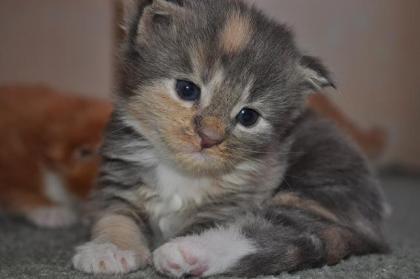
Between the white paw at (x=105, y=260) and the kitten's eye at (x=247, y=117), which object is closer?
the white paw at (x=105, y=260)

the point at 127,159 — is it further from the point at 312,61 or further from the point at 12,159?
the point at 12,159

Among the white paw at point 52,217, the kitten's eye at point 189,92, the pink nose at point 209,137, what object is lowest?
the white paw at point 52,217

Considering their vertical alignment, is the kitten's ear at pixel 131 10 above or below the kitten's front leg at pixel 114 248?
above

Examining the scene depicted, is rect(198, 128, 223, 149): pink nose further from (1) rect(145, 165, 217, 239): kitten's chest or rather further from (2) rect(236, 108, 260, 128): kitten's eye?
(1) rect(145, 165, 217, 239): kitten's chest


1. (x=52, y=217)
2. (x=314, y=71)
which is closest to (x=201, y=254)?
(x=314, y=71)

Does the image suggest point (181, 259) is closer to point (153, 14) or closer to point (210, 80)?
point (210, 80)

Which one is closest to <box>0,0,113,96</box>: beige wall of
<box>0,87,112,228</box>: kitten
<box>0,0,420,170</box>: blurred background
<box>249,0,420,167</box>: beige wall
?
<box>0,0,420,170</box>: blurred background

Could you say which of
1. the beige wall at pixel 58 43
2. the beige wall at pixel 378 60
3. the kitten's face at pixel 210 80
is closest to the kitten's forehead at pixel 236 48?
the kitten's face at pixel 210 80

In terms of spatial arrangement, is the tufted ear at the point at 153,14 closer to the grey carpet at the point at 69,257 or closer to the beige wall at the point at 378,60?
the grey carpet at the point at 69,257
